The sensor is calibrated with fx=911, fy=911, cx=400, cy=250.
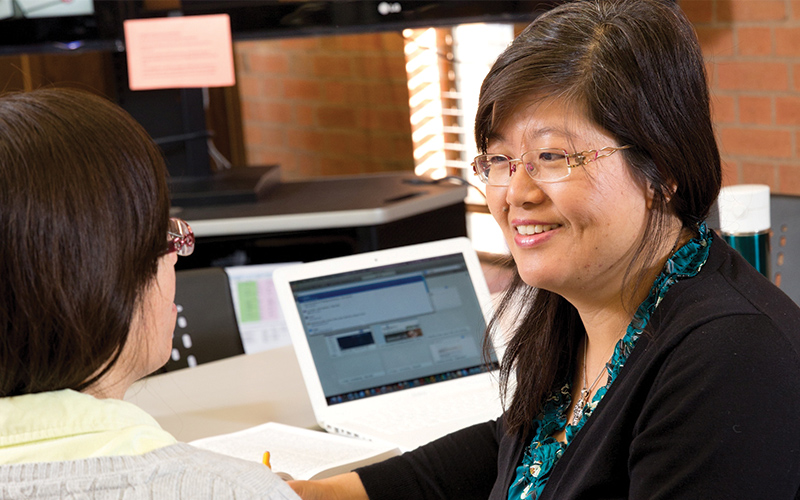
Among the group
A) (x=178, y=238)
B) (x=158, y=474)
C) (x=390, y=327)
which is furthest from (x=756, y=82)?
(x=158, y=474)

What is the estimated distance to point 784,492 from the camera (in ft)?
2.63

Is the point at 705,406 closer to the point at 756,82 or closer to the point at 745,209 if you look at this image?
the point at 745,209

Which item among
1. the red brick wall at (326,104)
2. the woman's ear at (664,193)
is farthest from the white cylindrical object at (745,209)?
the red brick wall at (326,104)

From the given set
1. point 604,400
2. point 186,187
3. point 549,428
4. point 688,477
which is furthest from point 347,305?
point 186,187

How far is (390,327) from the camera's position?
155 cm

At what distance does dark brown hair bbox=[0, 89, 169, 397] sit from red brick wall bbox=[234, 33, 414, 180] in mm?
2960

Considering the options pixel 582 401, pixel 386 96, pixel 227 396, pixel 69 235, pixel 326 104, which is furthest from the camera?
pixel 326 104

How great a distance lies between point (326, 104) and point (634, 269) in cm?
308

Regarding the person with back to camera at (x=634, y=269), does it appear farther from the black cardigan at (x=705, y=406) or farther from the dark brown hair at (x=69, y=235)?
the dark brown hair at (x=69, y=235)

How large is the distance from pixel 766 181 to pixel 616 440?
1.94 metres

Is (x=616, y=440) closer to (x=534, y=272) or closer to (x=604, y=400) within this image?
(x=604, y=400)

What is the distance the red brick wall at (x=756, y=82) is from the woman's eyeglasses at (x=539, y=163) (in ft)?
5.13

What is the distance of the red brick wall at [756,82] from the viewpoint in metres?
2.47

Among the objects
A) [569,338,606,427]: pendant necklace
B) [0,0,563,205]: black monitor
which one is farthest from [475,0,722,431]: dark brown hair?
[0,0,563,205]: black monitor
